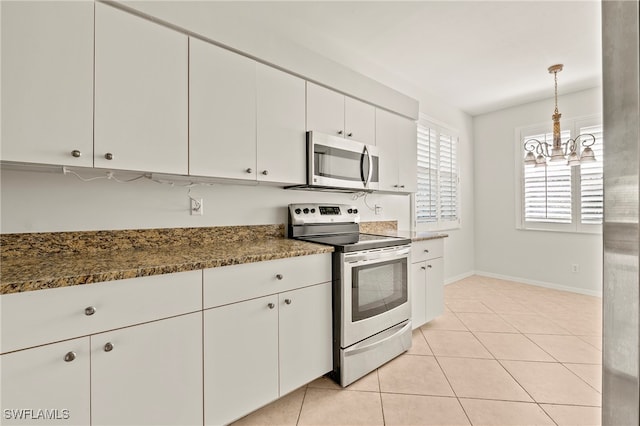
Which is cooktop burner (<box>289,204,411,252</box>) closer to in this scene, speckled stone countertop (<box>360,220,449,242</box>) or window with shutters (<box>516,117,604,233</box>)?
speckled stone countertop (<box>360,220,449,242</box>)

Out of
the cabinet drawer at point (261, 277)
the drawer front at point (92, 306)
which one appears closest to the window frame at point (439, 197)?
the cabinet drawer at point (261, 277)

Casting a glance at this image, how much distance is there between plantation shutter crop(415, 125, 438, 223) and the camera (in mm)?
3816

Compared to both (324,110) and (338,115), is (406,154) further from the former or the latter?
(324,110)

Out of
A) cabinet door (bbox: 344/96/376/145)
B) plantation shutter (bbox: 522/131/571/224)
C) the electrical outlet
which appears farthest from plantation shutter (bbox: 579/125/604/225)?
the electrical outlet

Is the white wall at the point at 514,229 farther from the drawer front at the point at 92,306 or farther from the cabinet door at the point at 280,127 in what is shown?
the drawer front at the point at 92,306

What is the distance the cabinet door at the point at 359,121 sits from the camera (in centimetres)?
250

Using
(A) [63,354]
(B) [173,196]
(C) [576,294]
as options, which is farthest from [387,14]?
(C) [576,294]

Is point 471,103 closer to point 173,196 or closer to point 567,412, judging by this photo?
point 567,412

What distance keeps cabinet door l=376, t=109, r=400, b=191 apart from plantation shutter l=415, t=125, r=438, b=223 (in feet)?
3.24

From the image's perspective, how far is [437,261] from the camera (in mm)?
2850

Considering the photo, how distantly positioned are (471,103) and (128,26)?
4.32m

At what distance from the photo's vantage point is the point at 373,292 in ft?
6.79

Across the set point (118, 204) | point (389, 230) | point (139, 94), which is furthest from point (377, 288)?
point (139, 94)

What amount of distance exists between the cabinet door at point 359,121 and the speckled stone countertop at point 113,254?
1151 mm
